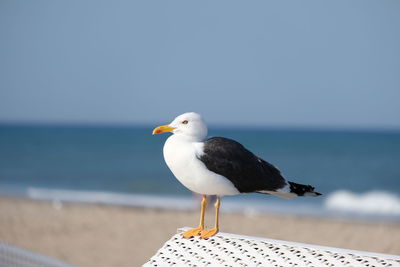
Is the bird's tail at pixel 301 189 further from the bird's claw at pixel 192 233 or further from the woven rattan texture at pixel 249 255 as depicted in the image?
the bird's claw at pixel 192 233

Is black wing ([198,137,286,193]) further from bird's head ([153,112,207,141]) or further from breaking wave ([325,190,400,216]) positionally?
breaking wave ([325,190,400,216])

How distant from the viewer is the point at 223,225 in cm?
1012

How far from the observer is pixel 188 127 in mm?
2605

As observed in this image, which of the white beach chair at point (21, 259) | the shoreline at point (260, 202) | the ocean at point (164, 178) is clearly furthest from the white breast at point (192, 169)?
the ocean at point (164, 178)

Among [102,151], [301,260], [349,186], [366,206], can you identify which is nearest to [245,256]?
[301,260]

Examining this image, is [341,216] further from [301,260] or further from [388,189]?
[301,260]

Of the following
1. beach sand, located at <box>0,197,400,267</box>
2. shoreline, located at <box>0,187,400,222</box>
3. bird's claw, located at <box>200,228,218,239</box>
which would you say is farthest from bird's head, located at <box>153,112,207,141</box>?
shoreline, located at <box>0,187,400,222</box>

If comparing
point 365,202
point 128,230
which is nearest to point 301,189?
point 128,230

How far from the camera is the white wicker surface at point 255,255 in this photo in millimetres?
2443

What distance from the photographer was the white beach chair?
3.10 m

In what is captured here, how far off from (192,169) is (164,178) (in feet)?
60.5

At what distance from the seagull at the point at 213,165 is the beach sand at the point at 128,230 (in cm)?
497

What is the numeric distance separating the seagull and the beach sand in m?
4.97

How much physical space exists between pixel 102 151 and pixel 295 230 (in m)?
27.8
